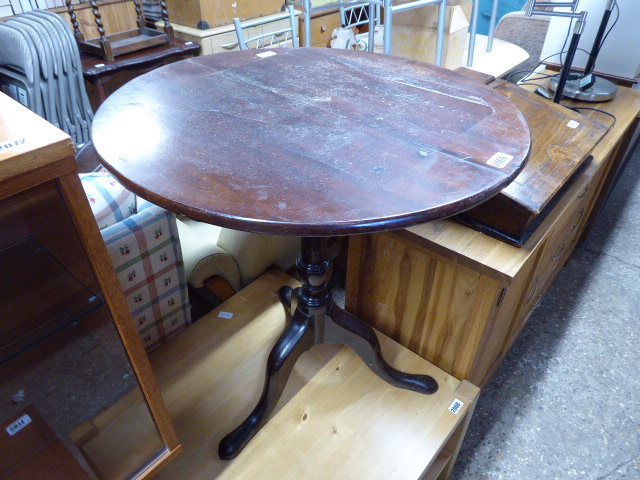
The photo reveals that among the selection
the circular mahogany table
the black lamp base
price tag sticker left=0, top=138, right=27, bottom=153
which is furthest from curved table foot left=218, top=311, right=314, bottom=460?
the black lamp base

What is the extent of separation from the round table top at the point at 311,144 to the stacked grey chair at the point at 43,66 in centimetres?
97

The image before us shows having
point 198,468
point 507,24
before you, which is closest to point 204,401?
point 198,468

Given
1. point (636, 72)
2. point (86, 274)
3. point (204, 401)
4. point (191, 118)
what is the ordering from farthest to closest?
point (636, 72), point (204, 401), point (191, 118), point (86, 274)

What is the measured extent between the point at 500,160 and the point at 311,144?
313 mm

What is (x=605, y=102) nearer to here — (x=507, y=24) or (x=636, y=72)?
(x=636, y=72)

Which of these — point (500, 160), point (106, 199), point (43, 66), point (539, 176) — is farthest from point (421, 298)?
point (43, 66)

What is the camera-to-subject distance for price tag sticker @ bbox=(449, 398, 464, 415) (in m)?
1.13

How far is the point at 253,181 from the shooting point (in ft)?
2.28

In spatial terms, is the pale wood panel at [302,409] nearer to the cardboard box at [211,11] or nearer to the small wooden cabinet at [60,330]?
the small wooden cabinet at [60,330]

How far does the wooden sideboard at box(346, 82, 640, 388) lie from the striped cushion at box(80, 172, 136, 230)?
0.57 metres

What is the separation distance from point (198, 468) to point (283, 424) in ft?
0.68

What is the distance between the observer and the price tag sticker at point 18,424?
0.72 m

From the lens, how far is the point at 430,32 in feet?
5.52

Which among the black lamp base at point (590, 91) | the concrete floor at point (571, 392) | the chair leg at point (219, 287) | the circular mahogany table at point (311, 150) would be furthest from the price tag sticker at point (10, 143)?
the black lamp base at point (590, 91)
